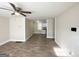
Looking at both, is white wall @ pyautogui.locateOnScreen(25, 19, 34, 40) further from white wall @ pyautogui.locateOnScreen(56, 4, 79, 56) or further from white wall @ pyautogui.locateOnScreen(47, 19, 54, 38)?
white wall @ pyautogui.locateOnScreen(56, 4, 79, 56)

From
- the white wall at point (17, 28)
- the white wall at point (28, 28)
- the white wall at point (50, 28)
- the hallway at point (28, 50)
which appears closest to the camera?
the hallway at point (28, 50)

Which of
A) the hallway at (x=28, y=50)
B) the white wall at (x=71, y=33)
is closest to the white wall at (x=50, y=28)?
the hallway at (x=28, y=50)

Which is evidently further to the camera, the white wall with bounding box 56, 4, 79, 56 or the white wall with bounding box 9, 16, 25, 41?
the white wall with bounding box 9, 16, 25, 41

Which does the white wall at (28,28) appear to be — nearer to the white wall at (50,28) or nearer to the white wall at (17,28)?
the white wall at (17,28)

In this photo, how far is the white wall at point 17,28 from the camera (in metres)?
7.79

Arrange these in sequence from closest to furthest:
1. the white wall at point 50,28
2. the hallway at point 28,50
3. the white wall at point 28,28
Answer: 1. the hallway at point 28,50
2. the white wall at point 28,28
3. the white wall at point 50,28

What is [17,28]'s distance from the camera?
788 centimetres

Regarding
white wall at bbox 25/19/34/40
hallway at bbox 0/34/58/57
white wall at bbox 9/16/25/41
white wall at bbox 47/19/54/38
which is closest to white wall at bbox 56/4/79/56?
hallway at bbox 0/34/58/57

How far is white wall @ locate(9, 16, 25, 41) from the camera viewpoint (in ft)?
25.5

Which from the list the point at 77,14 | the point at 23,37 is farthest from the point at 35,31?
the point at 77,14

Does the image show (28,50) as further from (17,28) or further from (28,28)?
(28,28)

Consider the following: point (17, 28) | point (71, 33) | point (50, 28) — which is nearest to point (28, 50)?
point (71, 33)

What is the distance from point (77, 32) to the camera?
310 cm

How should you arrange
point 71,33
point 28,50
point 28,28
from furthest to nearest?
1. point 28,28
2. point 28,50
3. point 71,33
